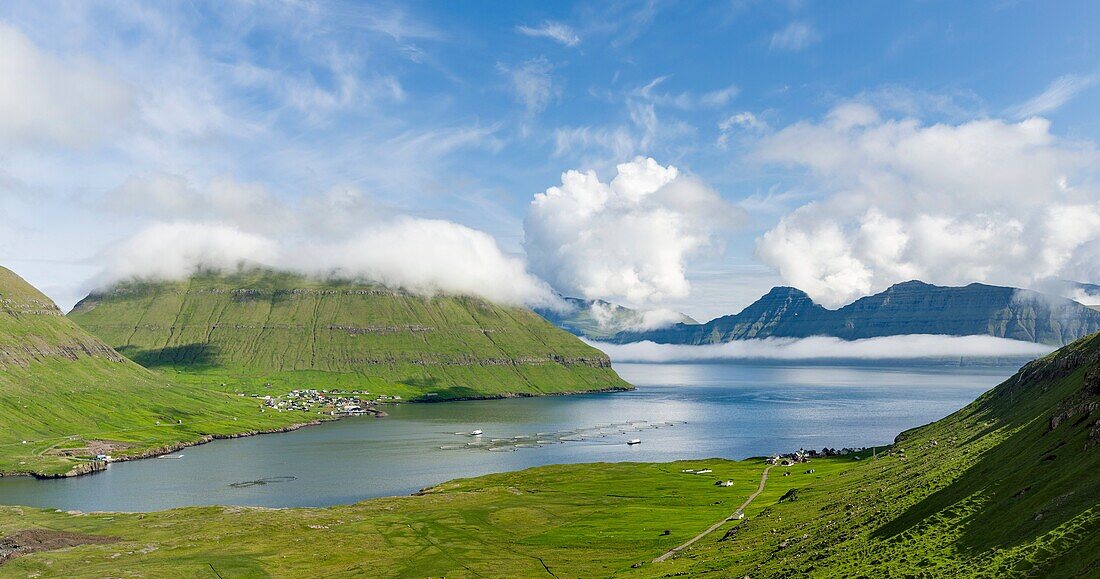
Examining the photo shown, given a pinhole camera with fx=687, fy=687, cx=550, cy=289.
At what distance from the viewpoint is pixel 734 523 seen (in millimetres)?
128750

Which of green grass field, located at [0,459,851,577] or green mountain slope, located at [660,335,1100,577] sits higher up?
green mountain slope, located at [660,335,1100,577]

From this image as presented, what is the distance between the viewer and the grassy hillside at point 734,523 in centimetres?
6700

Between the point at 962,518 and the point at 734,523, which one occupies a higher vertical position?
the point at 962,518

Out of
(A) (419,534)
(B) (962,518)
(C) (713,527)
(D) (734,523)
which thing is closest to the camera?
(B) (962,518)

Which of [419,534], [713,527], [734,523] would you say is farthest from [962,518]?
[419,534]

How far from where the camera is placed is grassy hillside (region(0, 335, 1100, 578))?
2638 inches

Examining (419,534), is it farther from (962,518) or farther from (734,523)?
(962,518)

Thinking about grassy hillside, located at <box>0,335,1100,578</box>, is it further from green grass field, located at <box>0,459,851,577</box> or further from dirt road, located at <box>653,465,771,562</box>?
dirt road, located at <box>653,465,771,562</box>

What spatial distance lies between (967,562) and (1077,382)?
4155 inches

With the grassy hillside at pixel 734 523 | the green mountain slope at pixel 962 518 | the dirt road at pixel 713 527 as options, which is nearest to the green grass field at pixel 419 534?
the grassy hillside at pixel 734 523

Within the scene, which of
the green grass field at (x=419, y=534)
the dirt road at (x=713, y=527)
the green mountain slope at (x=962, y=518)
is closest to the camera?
the green mountain slope at (x=962, y=518)

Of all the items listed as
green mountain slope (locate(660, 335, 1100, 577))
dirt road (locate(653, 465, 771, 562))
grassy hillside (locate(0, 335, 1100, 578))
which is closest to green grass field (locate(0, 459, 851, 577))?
grassy hillside (locate(0, 335, 1100, 578))

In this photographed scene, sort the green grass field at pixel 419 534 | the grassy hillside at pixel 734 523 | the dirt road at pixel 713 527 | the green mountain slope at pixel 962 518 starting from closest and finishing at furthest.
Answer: the green mountain slope at pixel 962 518 < the grassy hillside at pixel 734 523 < the dirt road at pixel 713 527 < the green grass field at pixel 419 534

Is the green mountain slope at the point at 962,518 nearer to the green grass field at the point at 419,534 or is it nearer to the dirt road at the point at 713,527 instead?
the dirt road at the point at 713,527
